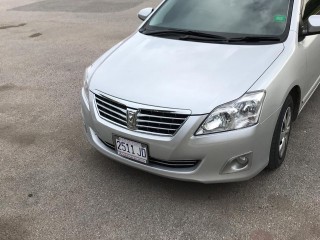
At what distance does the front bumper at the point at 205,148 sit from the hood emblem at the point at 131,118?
51 millimetres

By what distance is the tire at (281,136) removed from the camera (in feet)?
9.76

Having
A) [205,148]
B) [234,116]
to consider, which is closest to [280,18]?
[234,116]

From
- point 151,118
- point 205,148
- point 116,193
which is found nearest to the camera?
point 205,148

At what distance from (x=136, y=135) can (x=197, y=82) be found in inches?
23.4

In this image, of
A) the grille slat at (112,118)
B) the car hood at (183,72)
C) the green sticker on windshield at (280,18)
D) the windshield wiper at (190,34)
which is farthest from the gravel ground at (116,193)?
the windshield wiper at (190,34)

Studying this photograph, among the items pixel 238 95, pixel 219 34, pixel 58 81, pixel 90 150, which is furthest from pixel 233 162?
pixel 58 81

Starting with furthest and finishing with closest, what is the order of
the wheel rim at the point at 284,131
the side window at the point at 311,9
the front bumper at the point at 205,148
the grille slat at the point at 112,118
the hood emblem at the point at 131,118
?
the side window at the point at 311,9, the wheel rim at the point at 284,131, the grille slat at the point at 112,118, the hood emblem at the point at 131,118, the front bumper at the point at 205,148

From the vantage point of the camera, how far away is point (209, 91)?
2760 millimetres

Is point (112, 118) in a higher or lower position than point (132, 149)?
higher

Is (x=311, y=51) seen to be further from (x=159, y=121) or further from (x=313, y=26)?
(x=159, y=121)

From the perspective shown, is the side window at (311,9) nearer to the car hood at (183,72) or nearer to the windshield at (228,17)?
the windshield at (228,17)

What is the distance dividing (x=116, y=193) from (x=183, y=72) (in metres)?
1.10

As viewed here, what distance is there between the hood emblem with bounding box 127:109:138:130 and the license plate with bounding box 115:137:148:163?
0.38 ft

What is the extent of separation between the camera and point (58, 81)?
18.6 ft
